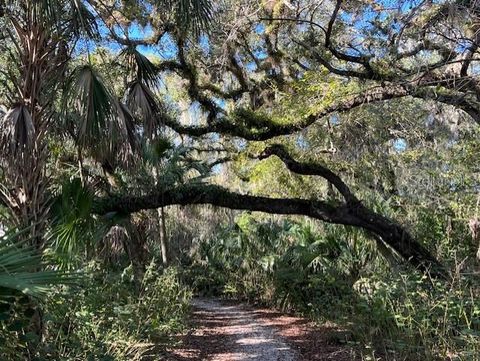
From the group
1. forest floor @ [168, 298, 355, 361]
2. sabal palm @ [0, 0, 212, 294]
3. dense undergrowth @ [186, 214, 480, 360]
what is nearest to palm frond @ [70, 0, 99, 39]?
sabal palm @ [0, 0, 212, 294]

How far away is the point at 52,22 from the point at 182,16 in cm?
144

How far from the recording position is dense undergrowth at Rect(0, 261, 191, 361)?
3477 millimetres

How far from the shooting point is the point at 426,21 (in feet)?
17.8

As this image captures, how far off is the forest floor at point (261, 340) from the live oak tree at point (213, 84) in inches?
87.3

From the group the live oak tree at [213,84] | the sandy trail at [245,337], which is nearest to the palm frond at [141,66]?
the live oak tree at [213,84]

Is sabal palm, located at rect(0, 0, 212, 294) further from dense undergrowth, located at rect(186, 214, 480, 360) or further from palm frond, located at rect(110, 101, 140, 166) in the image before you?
dense undergrowth, located at rect(186, 214, 480, 360)

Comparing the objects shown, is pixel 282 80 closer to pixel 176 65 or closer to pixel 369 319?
pixel 176 65

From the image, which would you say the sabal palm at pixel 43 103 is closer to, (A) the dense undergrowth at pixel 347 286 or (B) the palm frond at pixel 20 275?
(B) the palm frond at pixel 20 275

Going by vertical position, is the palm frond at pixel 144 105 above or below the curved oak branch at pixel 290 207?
above

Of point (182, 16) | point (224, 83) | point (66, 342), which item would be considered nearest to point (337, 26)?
point (182, 16)

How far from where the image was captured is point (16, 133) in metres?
4.64

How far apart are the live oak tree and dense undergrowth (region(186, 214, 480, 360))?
144 centimetres

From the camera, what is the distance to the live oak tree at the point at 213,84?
4941 millimetres

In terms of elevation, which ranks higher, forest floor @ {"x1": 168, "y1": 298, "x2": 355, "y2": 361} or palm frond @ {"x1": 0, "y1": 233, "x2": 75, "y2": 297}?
palm frond @ {"x1": 0, "y1": 233, "x2": 75, "y2": 297}
